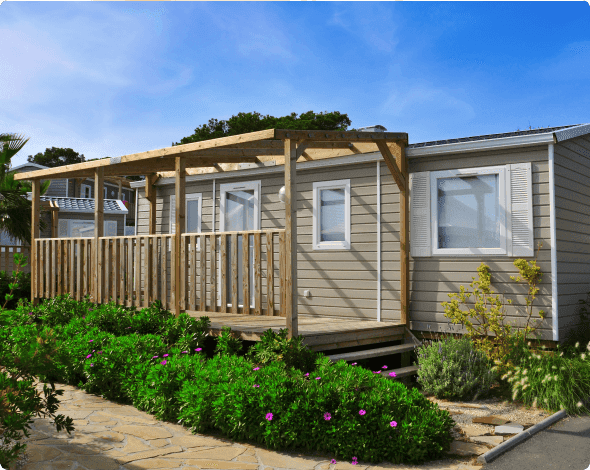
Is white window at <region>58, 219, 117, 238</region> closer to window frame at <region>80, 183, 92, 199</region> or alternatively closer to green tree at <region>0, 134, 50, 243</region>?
window frame at <region>80, 183, 92, 199</region>

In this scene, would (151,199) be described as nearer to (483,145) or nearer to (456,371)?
(483,145)

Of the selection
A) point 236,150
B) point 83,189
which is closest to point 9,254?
point 236,150

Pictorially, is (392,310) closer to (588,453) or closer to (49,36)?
(588,453)

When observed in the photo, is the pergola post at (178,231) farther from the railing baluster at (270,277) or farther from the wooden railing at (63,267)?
the wooden railing at (63,267)

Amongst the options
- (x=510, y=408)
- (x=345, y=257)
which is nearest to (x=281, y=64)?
(x=345, y=257)

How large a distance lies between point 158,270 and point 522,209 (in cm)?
528

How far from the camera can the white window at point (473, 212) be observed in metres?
6.54

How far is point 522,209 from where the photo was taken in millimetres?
6535

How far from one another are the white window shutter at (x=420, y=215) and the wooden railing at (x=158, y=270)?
1959 millimetres

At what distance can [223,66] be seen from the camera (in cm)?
952

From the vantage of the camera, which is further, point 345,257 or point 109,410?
point 345,257

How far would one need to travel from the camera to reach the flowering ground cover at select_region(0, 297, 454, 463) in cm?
383

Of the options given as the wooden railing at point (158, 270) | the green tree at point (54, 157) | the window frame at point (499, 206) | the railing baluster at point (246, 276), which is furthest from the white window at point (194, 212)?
the green tree at point (54, 157)

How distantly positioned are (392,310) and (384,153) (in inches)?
88.0
